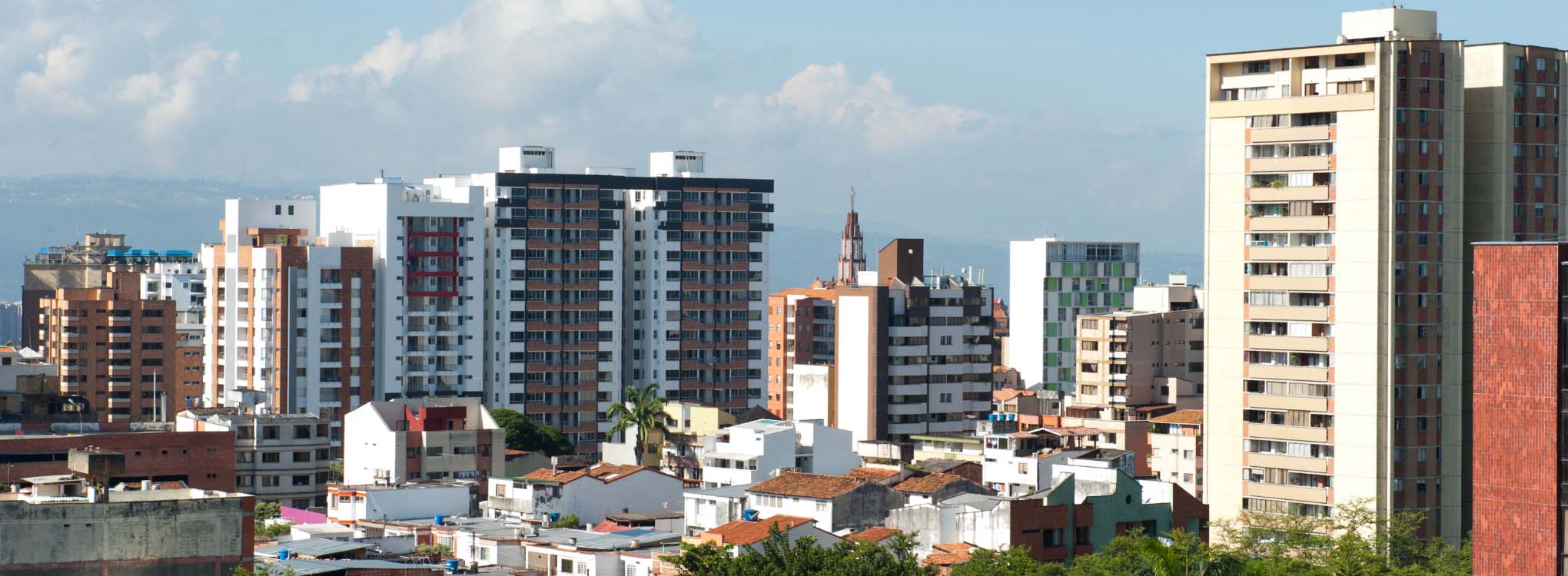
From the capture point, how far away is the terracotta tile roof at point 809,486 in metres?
93.9

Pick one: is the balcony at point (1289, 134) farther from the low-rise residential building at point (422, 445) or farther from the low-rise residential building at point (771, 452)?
the low-rise residential building at point (422, 445)

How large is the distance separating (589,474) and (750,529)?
2869cm

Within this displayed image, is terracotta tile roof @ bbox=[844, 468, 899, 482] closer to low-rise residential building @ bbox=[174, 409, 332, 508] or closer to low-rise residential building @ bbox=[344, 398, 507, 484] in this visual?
low-rise residential building @ bbox=[344, 398, 507, 484]

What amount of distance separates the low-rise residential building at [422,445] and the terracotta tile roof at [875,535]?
43.1 meters

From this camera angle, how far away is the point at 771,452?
121 meters

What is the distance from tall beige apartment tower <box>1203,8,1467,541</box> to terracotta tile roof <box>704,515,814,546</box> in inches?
878

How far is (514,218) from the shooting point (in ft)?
543

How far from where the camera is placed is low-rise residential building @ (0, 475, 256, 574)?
210 ft

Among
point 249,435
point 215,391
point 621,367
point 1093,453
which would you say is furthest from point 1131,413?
point 215,391

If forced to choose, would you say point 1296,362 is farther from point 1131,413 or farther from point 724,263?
point 724,263

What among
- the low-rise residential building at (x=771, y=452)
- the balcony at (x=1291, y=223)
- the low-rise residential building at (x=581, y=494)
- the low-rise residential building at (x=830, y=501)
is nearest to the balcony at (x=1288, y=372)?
the balcony at (x=1291, y=223)

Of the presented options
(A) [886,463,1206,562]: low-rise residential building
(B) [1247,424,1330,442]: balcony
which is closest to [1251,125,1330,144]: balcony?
(B) [1247,424,1330,442]: balcony

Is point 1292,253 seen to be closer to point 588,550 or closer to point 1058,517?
point 1058,517

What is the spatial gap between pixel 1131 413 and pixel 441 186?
55.6m
